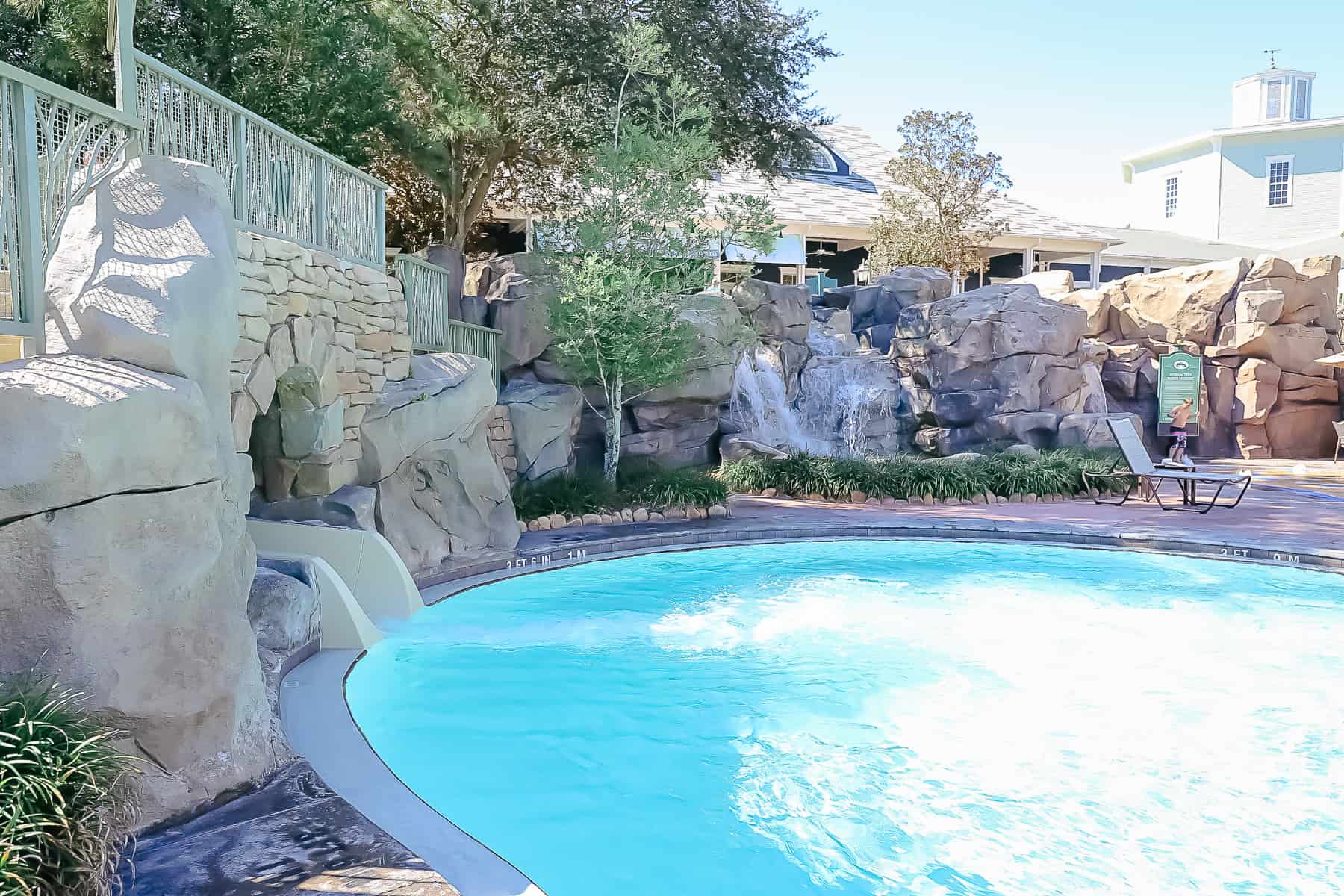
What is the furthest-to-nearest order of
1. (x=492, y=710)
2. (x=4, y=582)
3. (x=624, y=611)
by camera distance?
(x=624, y=611), (x=492, y=710), (x=4, y=582)

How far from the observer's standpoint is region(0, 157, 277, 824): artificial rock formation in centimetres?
348

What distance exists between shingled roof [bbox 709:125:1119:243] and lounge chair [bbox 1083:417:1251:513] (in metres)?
14.4

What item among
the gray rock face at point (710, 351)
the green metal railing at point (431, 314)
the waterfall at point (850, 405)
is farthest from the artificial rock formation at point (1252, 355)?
the green metal railing at point (431, 314)

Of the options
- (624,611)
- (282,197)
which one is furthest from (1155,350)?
(282,197)

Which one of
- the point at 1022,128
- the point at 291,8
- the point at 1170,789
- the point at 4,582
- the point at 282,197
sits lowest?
the point at 1170,789

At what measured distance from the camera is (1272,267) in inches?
878

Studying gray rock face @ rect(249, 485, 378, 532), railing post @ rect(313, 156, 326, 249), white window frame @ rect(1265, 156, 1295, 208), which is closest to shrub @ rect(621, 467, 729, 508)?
gray rock face @ rect(249, 485, 378, 532)

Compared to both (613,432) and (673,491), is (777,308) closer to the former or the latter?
(613,432)

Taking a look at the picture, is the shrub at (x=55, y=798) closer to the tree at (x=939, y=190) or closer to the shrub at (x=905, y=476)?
the shrub at (x=905, y=476)

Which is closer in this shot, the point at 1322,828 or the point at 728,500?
the point at 1322,828

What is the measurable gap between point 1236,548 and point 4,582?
11.4 metres

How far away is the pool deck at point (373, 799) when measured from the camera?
131 inches

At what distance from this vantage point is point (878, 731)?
19.6 feet

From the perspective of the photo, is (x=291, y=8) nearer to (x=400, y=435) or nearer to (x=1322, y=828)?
(x=400, y=435)
